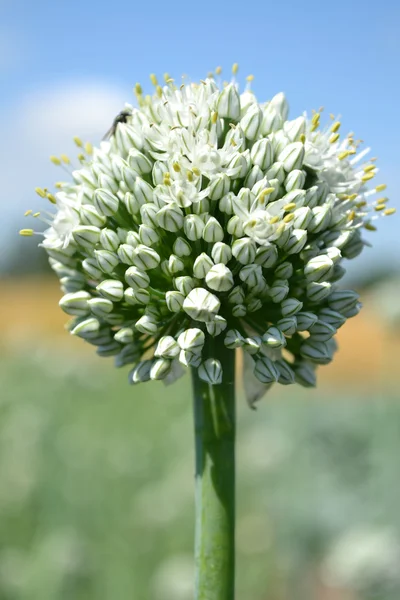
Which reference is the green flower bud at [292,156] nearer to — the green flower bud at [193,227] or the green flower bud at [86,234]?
the green flower bud at [193,227]

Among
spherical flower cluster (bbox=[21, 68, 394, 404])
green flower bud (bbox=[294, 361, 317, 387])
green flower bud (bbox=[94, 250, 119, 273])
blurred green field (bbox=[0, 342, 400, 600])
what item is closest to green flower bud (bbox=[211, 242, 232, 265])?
spherical flower cluster (bbox=[21, 68, 394, 404])

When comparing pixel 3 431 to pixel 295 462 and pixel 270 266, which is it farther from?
pixel 270 266

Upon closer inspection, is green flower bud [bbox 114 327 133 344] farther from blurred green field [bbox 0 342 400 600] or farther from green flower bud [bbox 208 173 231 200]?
blurred green field [bbox 0 342 400 600]

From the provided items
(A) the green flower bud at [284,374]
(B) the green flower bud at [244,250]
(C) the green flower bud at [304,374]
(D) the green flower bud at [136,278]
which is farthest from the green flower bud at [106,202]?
(C) the green flower bud at [304,374]

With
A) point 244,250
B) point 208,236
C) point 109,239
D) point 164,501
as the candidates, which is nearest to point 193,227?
point 208,236

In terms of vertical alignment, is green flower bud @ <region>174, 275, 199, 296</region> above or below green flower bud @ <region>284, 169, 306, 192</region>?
below

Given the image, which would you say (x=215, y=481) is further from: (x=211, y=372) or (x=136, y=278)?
(x=136, y=278)
